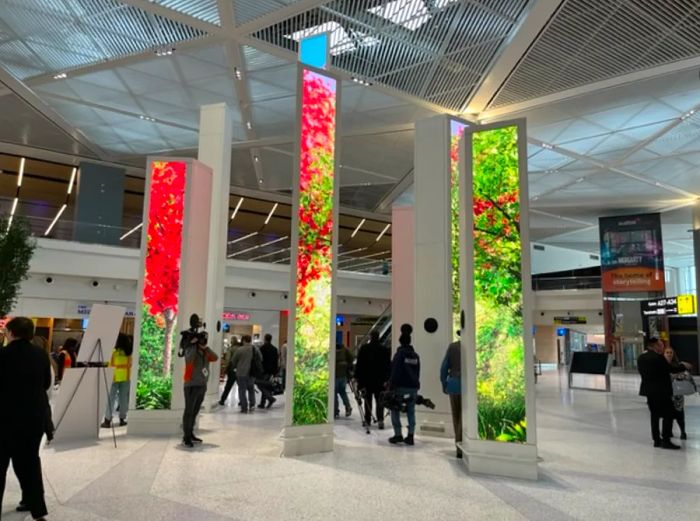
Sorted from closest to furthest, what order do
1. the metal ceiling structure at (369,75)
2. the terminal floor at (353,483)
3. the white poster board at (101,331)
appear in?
the terminal floor at (353,483) < the white poster board at (101,331) < the metal ceiling structure at (369,75)

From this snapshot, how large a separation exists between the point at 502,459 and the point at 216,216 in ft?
21.9

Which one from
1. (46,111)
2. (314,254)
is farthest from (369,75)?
(46,111)

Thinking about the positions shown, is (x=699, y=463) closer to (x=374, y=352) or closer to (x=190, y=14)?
(x=374, y=352)

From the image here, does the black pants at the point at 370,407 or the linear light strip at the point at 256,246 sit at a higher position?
the linear light strip at the point at 256,246

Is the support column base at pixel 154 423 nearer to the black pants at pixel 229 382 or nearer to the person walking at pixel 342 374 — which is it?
the person walking at pixel 342 374

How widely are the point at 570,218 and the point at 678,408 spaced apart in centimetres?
1682

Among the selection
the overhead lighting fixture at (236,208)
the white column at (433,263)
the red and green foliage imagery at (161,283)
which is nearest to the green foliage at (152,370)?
the red and green foliage imagery at (161,283)

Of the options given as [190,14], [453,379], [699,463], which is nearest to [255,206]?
[190,14]

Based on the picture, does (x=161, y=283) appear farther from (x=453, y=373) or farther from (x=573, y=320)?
(x=573, y=320)

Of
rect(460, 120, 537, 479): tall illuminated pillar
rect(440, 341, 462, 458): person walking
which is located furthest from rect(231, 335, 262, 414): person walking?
rect(460, 120, 537, 479): tall illuminated pillar

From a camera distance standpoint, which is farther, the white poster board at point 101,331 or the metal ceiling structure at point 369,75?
the metal ceiling structure at point 369,75

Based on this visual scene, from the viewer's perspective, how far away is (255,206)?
21828mm

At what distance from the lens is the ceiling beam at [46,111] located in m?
11.2

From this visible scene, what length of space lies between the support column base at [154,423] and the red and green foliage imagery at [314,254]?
6.59 feet
